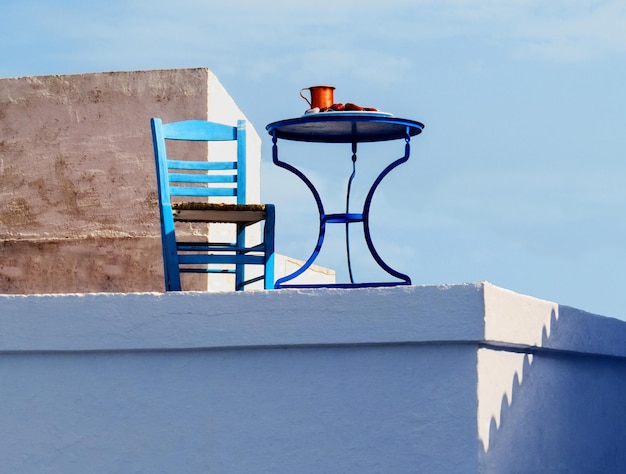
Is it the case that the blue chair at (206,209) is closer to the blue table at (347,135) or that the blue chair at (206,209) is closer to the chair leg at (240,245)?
the chair leg at (240,245)

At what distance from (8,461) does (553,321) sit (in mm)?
2458

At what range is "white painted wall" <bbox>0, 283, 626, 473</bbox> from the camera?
148 inches

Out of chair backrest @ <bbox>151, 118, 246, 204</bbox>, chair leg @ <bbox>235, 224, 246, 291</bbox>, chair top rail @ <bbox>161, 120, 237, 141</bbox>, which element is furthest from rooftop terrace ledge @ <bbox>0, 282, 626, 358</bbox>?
chair leg @ <bbox>235, 224, 246, 291</bbox>

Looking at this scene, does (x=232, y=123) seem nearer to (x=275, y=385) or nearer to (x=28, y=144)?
(x=28, y=144)

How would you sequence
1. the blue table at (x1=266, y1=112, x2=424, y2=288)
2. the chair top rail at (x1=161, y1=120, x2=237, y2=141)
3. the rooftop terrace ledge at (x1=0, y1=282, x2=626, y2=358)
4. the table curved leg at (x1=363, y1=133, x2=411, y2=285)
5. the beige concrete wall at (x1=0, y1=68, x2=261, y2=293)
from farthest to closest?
the beige concrete wall at (x1=0, y1=68, x2=261, y2=293) → the chair top rail at (x1=161, y1=120, x2=237, y2=141) → the table curved leg at (x1=363, y1=133, x2=411, y2=285) → the blue table at (x1=266, y1=112, x2=424, y2=288) → the rooftop terrace ledge at (x1=0, y1=282, x2=626, y2=358)

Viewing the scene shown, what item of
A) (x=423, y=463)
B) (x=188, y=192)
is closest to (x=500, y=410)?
(x=423, y=463)

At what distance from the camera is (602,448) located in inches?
234

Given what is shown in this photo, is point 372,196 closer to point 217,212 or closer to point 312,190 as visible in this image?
point 312,190

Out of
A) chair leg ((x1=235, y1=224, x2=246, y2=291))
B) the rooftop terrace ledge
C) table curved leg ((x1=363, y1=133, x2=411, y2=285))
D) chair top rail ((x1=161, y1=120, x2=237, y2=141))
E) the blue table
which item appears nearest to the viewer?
the rooftop terrace ledge

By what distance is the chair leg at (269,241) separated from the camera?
5.32 meters

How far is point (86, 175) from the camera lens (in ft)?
22.2

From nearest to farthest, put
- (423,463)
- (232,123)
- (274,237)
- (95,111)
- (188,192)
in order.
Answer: (423,463) → (274,237) → (188,192) → (95,111) → (232,123)

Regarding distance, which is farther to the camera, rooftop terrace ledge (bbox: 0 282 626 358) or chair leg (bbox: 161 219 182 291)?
chair leg (bbox: 161 219 182 291)

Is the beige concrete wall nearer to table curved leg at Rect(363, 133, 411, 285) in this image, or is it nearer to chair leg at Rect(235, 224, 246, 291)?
chair leg at Rect(235, 224, 246, 291)
